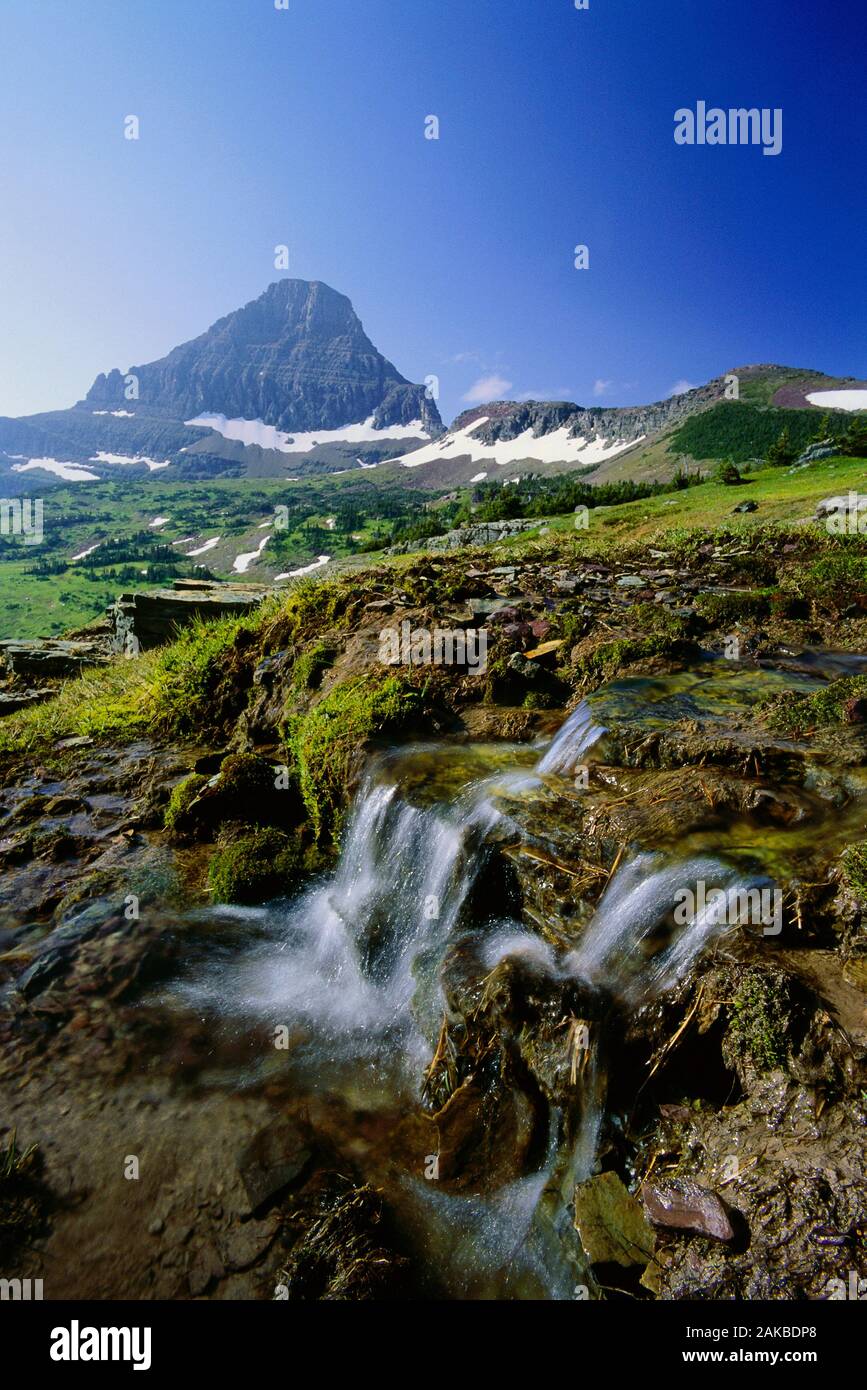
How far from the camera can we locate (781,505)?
23.9 meters

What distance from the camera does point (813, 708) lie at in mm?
6711

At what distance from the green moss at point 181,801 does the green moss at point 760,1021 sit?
7.24 metres

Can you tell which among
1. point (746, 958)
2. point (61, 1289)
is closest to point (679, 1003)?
point (746, 958)

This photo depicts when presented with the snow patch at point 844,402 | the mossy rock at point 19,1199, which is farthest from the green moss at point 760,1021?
the snow patch at point 844,402

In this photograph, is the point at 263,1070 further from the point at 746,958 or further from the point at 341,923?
the point at 746,958

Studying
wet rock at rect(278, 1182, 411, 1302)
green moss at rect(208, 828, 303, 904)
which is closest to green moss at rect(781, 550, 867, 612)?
green moss at rect(208, 828, 303, 904)

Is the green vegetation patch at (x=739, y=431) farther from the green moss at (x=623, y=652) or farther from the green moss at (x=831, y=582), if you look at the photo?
the green moss at (x=623, y=652)

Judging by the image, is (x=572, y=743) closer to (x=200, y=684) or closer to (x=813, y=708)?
(x=813, y=708)

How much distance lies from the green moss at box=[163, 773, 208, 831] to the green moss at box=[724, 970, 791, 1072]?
7.24 metres

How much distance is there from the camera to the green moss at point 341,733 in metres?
8.10

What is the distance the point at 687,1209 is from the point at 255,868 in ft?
18.8

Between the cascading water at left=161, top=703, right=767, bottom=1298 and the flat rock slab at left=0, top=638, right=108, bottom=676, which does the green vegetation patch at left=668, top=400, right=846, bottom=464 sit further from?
the cascading water at left=161, top=703, right=767, bottom=1298

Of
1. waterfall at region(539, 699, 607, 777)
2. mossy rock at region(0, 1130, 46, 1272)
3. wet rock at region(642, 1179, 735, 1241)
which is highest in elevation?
waterfall at region(539, 699, 607, 777)

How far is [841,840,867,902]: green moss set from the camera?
4.13m
